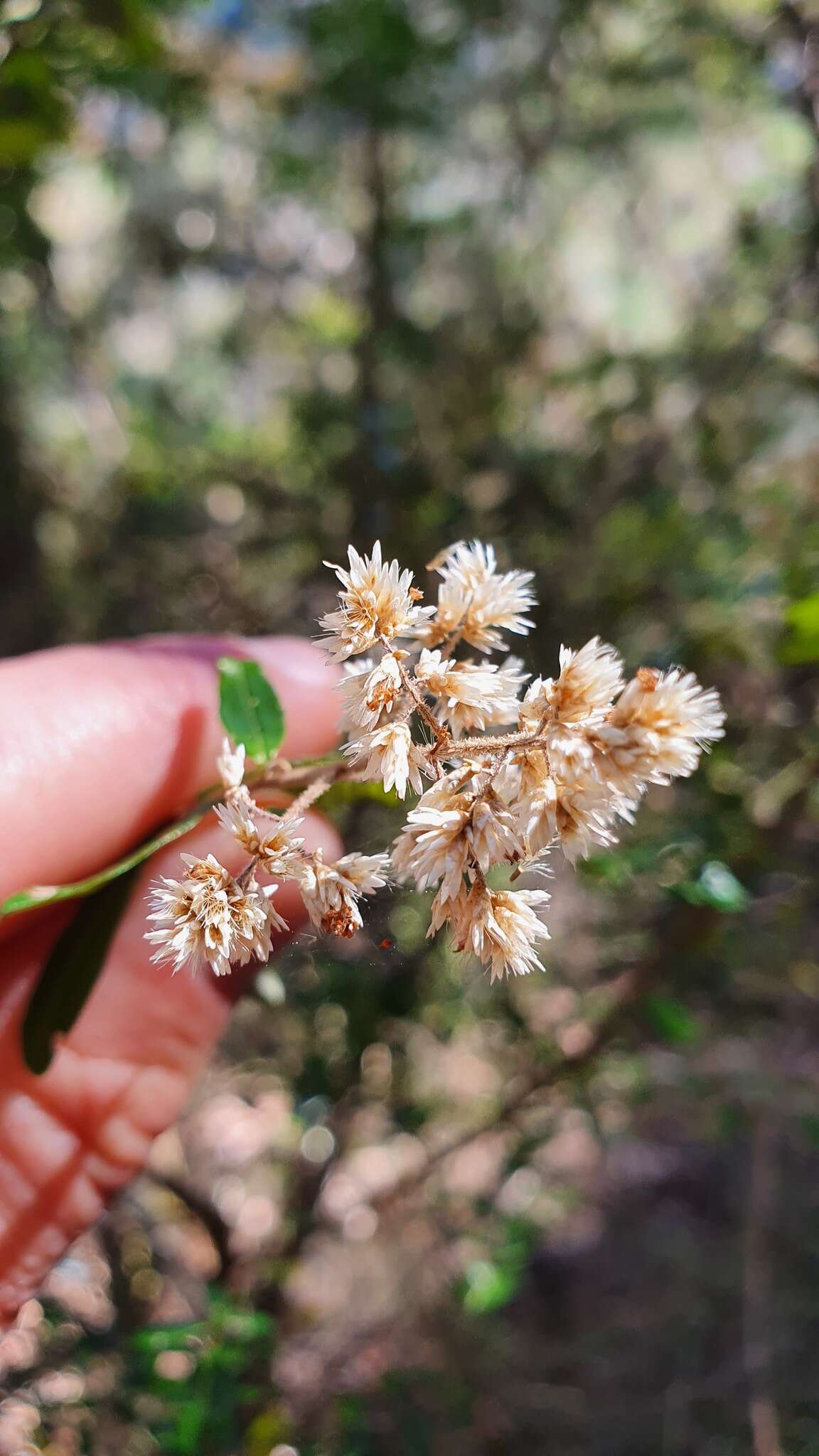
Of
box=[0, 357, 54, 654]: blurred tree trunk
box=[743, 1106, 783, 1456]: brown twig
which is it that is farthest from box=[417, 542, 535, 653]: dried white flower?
box=[0, 357, 54, 654]: blurred tree trunk

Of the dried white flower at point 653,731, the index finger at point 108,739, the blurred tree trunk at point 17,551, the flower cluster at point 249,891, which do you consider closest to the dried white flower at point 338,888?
the flower cluster at point 249,891

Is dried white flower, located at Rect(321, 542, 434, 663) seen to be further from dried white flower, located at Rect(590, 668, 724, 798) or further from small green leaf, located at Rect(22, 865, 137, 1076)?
small green leaf, located at Rect(22, 865, 137, 1076)

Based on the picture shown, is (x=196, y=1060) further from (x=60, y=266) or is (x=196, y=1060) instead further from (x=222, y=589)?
(x=60, y=266)

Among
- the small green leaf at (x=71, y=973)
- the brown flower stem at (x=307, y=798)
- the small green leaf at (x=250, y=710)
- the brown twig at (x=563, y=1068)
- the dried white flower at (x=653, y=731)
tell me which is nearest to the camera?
the dried white flower at (x=653, y=731)

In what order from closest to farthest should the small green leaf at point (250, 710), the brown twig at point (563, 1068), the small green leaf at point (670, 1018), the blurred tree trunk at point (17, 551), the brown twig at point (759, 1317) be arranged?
the small green leaf at point (250, 710)
the small green leaf at point (670, 1018)
the brown twig at point (563, 1068)
the brown twig at point (759, 1317)
the blurred tree trunk at point (17, 551)

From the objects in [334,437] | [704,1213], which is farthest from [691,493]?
[704,1213]

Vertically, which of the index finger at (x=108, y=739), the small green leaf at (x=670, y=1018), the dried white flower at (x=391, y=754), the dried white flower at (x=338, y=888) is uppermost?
the dried white flower at (x=391, y=754)

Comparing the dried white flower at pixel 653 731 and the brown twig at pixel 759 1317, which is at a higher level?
the dried white flower at pixel 653 731

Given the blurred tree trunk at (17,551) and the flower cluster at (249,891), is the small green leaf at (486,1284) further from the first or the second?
the blurred tree trunk at (17,551)
